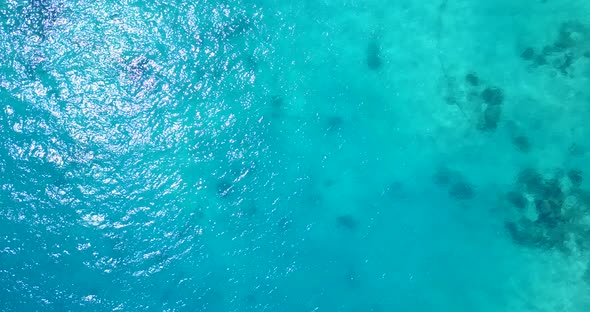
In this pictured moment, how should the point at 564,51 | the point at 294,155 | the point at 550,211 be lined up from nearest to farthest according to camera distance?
the point at 550,211
the point at 564,51
the point at 294,155

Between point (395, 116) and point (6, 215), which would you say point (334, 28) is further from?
point (6, 215)

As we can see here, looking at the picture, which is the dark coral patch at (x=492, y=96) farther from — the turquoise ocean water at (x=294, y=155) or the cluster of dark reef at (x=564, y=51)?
the cluster of dark reef at (x=564, y=51)

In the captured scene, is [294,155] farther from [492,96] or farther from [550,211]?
[550,211]

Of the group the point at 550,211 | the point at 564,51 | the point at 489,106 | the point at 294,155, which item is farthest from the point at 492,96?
the point at 294,155

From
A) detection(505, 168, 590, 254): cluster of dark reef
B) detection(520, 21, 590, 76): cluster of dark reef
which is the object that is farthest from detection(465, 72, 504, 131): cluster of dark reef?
detection(505, 168, 590, 254): cluster of dark reef

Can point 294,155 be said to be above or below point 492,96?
above

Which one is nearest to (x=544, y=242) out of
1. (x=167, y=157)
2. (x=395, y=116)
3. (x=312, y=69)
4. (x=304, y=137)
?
(x=395, y=116)
